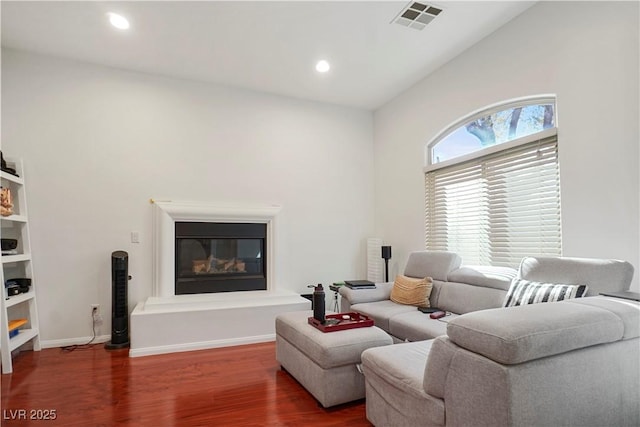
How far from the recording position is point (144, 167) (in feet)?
12.7

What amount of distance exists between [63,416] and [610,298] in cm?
317

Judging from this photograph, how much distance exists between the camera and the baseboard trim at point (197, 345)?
325 centimetres

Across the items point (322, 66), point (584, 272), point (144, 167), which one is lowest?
point (584, 272)

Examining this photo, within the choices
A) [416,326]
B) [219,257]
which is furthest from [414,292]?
[219,257]

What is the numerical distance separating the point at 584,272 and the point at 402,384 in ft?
4.59

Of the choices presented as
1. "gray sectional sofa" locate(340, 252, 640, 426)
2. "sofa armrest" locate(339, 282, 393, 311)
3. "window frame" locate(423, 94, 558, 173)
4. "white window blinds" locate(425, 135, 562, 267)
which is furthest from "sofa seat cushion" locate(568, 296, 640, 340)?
"sofa armrest" locate(339, 282, 393, 311)

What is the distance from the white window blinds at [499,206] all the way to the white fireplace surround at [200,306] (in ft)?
5.92

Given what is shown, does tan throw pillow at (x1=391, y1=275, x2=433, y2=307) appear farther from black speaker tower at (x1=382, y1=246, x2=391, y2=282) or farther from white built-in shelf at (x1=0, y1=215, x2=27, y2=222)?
white built-in shelf at (x1=0, y1=215, x2=27, y2=222)

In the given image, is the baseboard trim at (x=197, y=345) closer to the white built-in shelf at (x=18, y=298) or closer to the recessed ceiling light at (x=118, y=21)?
the white built-in shelf at (x=18, y=298)

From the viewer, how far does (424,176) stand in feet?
13.4

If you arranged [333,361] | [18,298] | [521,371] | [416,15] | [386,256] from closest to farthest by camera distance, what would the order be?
1. [521,371]
2. [333,361]
3. [416,15]
4. [18,298]
5. [386,256]

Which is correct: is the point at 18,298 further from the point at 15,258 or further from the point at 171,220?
the point at 171,220

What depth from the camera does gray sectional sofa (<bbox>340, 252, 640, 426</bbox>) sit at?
50.6 inches

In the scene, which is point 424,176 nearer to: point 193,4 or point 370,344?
point 370,344
